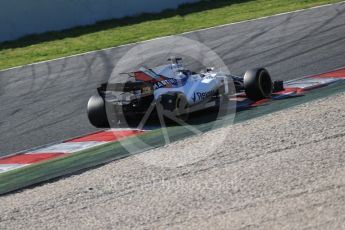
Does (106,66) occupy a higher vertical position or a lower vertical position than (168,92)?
lower

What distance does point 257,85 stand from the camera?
9.45 meters

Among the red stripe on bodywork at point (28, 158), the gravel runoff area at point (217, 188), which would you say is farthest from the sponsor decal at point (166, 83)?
the red stripe on bodywork at point (28, 158)

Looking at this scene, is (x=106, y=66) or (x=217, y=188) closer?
(x=217, y=188)

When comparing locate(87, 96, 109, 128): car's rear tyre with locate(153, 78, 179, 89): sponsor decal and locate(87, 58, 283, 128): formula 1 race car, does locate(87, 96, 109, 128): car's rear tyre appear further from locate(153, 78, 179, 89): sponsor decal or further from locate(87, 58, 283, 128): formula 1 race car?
locate(153, 78, 179, 89): sponsor decal

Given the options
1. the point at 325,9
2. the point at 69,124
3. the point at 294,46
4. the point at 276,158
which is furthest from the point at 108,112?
the point at 325,9

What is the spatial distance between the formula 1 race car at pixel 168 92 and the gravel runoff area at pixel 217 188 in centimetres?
108

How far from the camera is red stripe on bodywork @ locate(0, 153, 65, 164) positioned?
28.1 ft

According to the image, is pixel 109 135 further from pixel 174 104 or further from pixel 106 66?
pixel 106 66

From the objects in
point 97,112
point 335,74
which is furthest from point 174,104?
point 335,74

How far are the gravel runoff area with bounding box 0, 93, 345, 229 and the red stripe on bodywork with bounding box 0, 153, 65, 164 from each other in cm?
143

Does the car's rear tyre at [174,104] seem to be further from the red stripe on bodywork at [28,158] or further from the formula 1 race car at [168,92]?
the red stripe on bodywork at [28,158]

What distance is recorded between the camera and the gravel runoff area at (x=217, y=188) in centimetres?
525

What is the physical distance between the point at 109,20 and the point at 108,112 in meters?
12.4

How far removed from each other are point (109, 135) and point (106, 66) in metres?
5.65
